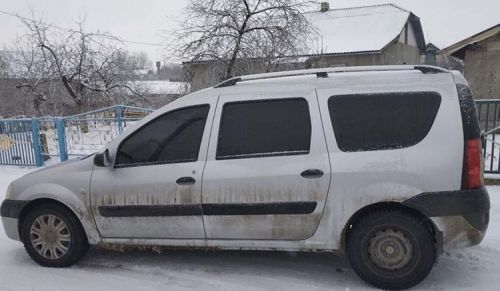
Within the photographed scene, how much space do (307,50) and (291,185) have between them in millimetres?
9300

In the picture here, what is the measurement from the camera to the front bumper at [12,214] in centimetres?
406

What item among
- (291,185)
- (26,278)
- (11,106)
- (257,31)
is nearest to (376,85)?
(291,185)

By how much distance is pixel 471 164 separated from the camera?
3102mm

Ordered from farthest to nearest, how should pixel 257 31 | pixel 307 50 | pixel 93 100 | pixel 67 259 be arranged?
pixel 93 100 < pixel 307 50 < pixel 257 31 < pixel 67 259

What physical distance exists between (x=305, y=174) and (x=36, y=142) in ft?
28.4

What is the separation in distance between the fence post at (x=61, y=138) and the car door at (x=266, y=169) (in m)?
7.34

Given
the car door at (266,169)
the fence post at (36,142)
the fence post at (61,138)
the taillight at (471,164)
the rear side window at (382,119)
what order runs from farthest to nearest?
the fence post at (36,142)
the fence post at (61,138)
the car door at (266,169)
the rear side window at (382,119)
the taillight at (471,164)

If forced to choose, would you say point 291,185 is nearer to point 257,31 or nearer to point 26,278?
point 26,278

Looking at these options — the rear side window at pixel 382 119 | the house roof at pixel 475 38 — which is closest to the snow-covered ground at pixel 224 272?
the rear side window at pixel 382 119

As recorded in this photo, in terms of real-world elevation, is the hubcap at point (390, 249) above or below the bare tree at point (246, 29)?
below

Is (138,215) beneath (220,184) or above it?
beneath

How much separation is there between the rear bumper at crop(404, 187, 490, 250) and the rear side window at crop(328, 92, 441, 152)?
465mm

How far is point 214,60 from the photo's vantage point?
11367mm

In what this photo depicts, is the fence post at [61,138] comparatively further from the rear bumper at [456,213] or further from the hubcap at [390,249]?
the rear bumper at [456,213]
